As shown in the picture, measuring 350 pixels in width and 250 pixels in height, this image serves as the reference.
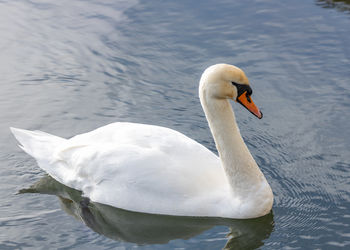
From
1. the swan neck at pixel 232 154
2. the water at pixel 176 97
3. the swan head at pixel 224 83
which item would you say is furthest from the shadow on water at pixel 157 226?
the swan head at pixel 224 83

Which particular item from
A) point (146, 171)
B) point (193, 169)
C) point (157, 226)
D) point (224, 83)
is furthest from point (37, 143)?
point (224, 83)

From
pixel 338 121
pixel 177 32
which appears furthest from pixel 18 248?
pixel 177 32

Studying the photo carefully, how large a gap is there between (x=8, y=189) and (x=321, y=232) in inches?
125

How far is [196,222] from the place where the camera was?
19.6 ft

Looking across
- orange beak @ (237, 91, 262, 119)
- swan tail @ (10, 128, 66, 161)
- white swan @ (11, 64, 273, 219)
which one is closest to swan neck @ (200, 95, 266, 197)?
white swan @ (11, 64, 273, 219)

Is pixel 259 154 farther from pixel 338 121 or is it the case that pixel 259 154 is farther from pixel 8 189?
pixel 8 189

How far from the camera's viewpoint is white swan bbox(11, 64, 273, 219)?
19.0 feet

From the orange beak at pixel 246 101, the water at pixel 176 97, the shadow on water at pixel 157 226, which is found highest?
the orange beak at pixel 246 101

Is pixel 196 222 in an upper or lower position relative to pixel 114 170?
lower

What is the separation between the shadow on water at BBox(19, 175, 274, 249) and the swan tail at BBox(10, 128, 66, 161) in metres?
0.73

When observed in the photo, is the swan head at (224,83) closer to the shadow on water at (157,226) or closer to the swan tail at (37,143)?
the shadow on water at (157,226)

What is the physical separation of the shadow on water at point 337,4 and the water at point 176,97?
0.08 feet

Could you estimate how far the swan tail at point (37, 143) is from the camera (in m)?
6.79

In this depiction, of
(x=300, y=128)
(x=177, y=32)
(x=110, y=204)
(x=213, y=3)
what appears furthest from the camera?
(x=213, y=3)
